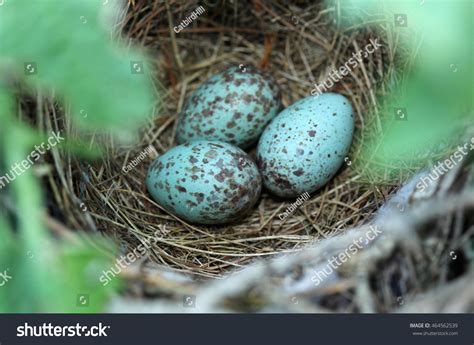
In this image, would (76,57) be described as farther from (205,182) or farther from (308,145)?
(308,145)

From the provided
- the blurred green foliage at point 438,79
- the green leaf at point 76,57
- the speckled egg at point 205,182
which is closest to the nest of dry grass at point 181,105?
the speckled egg at point 205,182

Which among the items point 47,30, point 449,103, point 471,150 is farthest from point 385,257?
point 47,30

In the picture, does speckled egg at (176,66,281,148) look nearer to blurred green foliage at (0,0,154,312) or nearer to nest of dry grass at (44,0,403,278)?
nest of dry grass at (44,0,403,278)

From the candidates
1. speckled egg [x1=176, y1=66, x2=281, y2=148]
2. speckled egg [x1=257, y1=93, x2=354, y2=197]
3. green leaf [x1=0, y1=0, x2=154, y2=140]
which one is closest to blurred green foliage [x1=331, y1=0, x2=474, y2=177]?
green leaf [x1=0, y1=0, x2=154, y2=140]

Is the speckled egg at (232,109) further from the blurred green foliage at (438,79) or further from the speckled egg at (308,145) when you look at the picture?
the blurred green foliage at (438,79)

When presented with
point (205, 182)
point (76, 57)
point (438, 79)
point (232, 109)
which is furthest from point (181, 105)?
point (438, 79)

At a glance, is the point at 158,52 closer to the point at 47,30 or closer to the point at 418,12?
the point at 47,30
